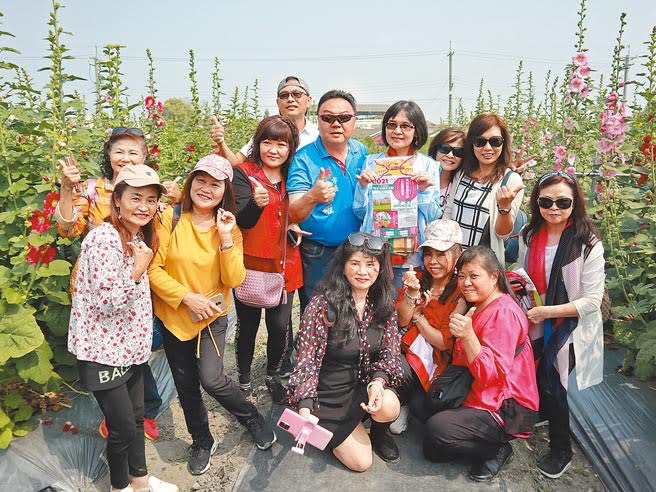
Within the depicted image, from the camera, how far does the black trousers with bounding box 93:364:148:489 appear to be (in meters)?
2.59

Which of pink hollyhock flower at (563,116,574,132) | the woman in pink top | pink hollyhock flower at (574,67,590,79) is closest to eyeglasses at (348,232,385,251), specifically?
the woman in pink top

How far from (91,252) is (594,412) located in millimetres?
3262

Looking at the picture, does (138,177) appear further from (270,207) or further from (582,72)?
(582,72)

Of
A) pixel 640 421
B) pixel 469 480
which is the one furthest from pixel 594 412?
pixel 469 480

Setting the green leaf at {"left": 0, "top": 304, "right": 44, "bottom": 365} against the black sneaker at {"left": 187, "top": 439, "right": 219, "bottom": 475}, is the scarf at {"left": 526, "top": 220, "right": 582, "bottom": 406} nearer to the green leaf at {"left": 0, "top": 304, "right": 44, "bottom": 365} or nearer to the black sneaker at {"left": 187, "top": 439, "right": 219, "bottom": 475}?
the black sneaker at {"left": 187, "top": 439, "right": 219, "bottom": 475}

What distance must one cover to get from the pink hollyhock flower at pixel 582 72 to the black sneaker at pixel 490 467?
3223mm

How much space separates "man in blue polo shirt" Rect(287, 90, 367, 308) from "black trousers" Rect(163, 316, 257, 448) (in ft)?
2.72

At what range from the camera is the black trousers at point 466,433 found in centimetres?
296

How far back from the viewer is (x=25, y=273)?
9.59 feet

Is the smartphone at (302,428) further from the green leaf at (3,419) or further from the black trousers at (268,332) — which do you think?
the green leaf at (3,419)

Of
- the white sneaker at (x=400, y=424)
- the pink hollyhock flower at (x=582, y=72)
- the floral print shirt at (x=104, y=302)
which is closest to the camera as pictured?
the floral print shirt at (x=104, y=302)

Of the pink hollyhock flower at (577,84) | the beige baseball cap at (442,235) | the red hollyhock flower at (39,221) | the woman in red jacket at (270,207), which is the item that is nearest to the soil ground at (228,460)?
the woman in red jacket at (270,207)

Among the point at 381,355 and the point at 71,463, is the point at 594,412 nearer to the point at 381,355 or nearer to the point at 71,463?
the point at 381,355

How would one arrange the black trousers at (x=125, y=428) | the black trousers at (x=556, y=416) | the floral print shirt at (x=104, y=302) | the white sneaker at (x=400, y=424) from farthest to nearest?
the white sneaker at (x=400, y=424)
the black trousers at (x=556, y=416)
the black trousers at (x=125, y=428)
the floral print shirt at (x=104, y=302)
